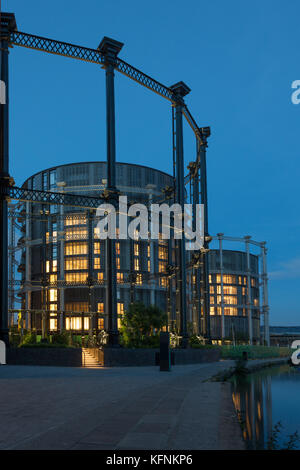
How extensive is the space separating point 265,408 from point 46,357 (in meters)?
18.0

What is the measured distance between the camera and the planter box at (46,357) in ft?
102

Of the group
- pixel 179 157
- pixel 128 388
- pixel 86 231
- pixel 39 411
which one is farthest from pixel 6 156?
pixel 86 231

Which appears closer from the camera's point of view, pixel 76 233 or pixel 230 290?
Result: pixel 76 233

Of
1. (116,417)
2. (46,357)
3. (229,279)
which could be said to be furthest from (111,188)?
(229,279)

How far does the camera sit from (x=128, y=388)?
17.1 meters

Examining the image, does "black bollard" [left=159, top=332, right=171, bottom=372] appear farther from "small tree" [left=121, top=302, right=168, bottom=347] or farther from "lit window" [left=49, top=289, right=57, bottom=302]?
"lit window" [left=49, top=289, right=57, bottom=302]

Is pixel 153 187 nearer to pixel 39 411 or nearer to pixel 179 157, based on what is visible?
pixel 179 157

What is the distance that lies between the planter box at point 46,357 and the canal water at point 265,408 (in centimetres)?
1035

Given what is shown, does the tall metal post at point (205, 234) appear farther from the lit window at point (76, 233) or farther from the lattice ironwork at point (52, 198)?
the lit window at point (76, 233)

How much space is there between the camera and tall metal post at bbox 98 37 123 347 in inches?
1314

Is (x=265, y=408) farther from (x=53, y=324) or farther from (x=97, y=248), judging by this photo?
(x=53, y=324)

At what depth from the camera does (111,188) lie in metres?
34.2

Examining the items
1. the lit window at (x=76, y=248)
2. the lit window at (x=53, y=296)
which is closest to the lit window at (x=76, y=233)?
the lit window at (x=76, y=248)

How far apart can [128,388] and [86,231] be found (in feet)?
216
